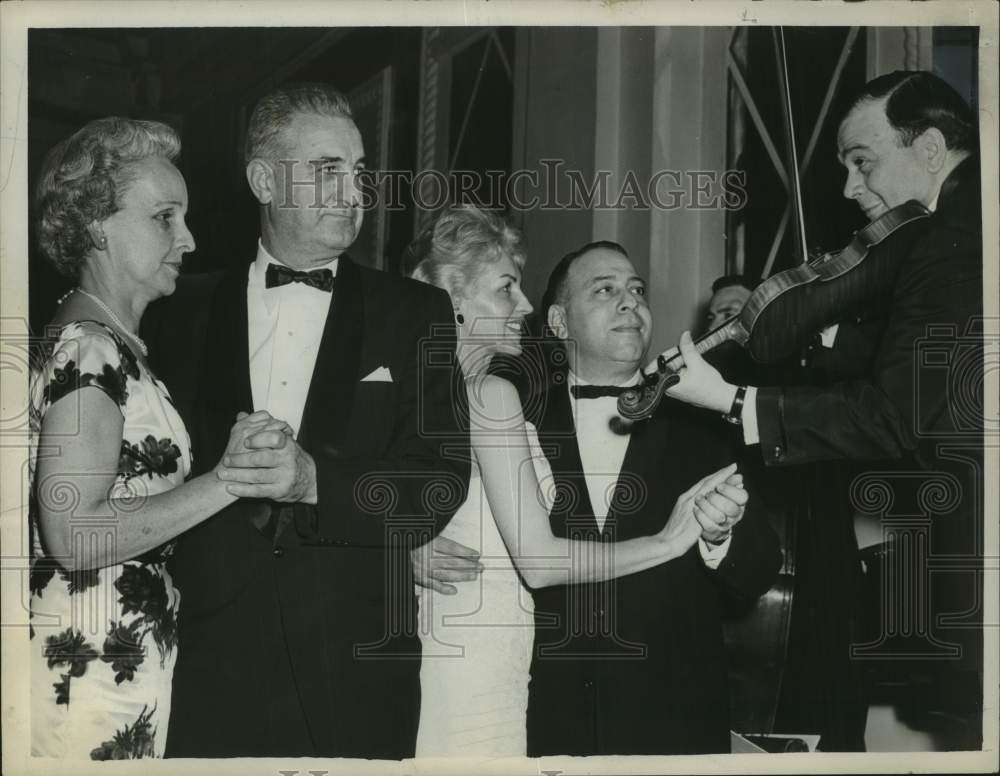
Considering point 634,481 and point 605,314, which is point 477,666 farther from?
point 605,314

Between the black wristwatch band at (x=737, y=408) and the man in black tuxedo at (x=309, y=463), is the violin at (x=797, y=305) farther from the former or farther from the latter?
the man in black tuxedo at (x=309, y=463)

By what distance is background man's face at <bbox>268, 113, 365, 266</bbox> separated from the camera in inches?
136

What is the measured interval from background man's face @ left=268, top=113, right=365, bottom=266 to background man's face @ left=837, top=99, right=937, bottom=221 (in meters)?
1.49

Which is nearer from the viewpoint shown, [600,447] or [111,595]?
[111,595]

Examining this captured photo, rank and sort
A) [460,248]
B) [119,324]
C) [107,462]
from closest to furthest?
[107,462] → [119,324] → [460,248]

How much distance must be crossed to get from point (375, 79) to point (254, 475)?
1.27 metres

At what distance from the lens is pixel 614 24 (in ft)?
11.7

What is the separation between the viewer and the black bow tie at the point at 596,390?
3418mm

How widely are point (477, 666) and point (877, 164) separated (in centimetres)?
191

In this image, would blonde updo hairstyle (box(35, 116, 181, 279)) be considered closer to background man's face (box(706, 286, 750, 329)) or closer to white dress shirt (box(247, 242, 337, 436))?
white dress shirt (box(247, 242, 337, 436))

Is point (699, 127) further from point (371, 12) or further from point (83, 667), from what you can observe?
point (83, 667)

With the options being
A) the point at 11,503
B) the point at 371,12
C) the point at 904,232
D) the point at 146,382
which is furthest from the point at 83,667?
the point at 904,232

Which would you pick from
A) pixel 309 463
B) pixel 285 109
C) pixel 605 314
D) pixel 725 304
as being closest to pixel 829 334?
pixel 725 304

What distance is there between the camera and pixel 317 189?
345 cm
